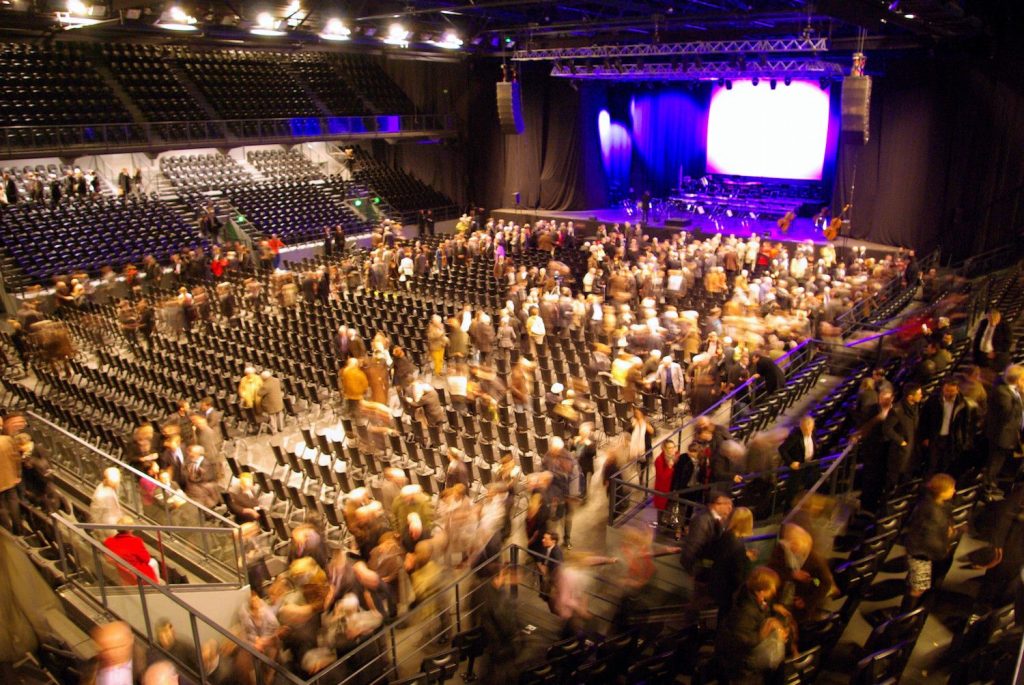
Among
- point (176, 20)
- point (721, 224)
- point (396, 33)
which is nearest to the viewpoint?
point (176, 20)

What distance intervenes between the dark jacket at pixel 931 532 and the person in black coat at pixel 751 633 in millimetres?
1383

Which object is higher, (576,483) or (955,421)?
(955,421)

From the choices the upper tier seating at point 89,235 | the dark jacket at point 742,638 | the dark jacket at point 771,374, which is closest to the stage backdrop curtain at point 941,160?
the dark jacket at point 771,374

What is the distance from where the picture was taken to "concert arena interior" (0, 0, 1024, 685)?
562 cm

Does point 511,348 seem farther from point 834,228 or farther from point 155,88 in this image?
point 155,88

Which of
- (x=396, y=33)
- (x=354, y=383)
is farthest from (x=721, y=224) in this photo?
(x=354, y=383)

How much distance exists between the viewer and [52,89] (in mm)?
22328

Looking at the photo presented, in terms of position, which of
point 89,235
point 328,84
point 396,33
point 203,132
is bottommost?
point 89,235

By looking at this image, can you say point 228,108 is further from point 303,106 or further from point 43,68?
point 43,68

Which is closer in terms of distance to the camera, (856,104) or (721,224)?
(856,104)

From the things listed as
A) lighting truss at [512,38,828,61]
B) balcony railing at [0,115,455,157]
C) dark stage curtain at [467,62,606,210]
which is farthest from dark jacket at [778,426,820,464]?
dark stage curtain at [467,62,606,210]

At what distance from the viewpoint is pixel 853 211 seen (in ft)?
71.3

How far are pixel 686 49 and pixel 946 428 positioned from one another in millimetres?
14948

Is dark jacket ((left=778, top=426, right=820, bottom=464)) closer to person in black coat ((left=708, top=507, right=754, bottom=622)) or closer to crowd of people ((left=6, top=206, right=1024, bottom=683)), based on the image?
crowd of people ((left=6, top=206, right=1024, bottom=683))
